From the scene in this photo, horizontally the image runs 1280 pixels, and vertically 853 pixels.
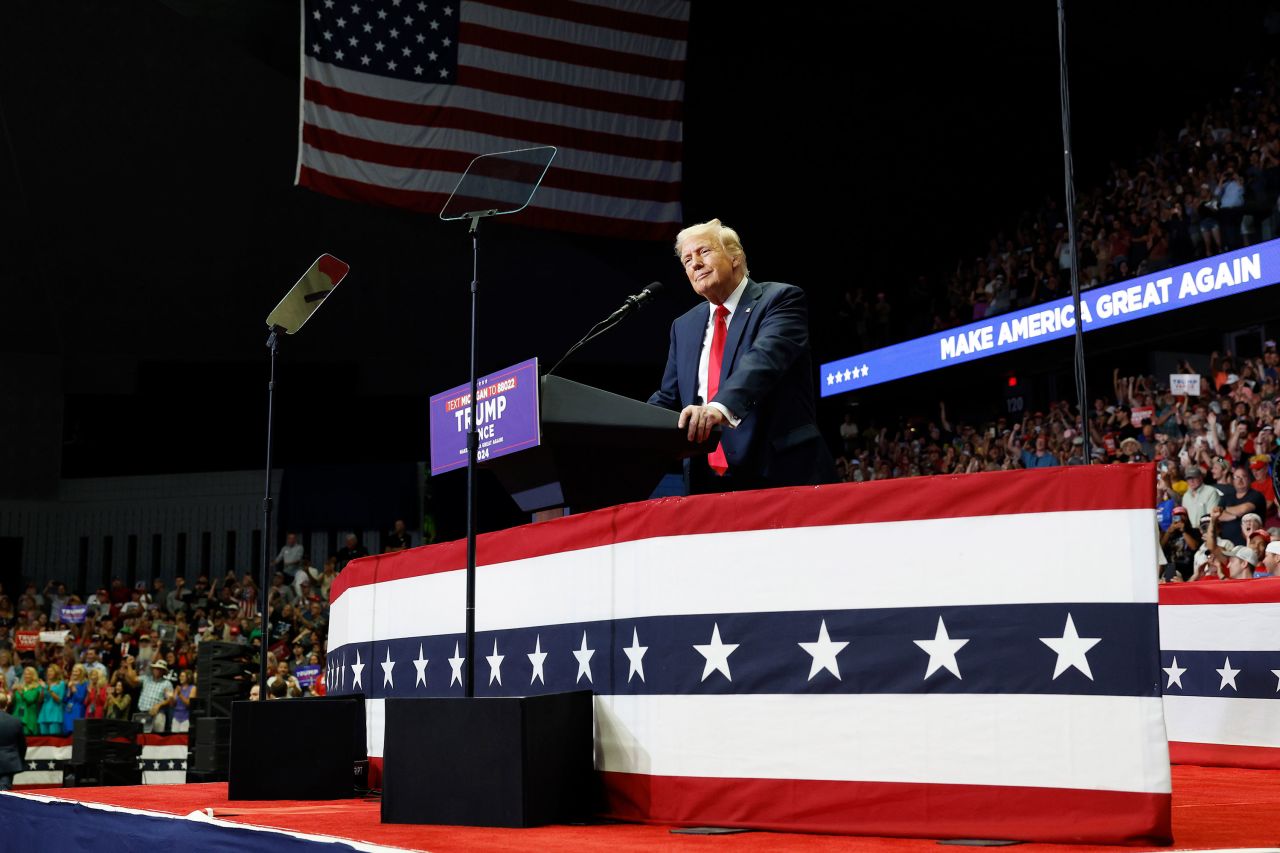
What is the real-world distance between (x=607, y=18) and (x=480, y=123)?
222 centimetres

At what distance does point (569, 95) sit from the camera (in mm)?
16297

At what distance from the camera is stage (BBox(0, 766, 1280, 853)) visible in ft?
9.11

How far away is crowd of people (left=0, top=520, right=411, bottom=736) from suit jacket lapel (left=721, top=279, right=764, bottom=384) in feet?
23.9

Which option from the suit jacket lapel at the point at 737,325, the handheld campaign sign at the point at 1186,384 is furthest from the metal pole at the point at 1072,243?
the handheld campaign sign at the point at 1186,384

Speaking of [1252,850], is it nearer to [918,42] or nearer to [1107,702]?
[1107,702]

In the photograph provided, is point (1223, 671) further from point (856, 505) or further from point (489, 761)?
point (489, 761)

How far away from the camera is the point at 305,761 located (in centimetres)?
430

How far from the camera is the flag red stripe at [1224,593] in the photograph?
5.64 meters

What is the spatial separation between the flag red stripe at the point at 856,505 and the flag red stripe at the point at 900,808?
0.62 meters

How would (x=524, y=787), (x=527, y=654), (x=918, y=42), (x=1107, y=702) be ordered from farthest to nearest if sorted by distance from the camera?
(x=918, y=42) → (x=527, y=654) → (x=524, y=787) → (x=1107, y=702)

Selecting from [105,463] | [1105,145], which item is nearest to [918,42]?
[1105,145]

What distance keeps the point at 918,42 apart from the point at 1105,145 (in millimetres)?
3496

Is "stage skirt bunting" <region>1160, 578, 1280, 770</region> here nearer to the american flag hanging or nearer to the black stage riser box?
the black stage riser box

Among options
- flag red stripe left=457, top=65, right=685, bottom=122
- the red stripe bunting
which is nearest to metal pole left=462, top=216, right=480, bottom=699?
the red stripe bunting
